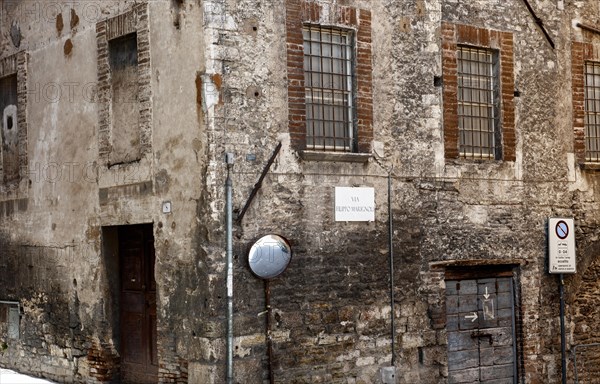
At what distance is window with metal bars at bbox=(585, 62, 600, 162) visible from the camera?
14.2 m

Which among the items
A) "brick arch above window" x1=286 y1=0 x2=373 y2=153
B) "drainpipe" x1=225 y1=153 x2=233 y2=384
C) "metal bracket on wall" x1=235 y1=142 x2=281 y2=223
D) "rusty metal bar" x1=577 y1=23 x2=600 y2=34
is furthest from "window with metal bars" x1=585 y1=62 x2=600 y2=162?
"drainpipe" x1=225 y1=153 x2=233 y2=384

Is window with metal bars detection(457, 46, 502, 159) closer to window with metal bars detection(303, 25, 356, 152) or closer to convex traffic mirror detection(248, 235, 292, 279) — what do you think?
window with metal bars detection(303, 25, 356, 152)

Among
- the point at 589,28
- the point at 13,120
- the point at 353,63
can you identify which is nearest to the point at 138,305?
the point at 353,63

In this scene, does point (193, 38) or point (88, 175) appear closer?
point (193, 38)

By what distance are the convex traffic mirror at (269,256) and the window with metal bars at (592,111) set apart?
5.57 m

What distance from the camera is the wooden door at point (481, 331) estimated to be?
12664mm

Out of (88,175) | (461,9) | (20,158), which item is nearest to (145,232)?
(88,175)

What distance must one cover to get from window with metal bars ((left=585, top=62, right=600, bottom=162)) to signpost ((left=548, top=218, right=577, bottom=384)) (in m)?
1.27

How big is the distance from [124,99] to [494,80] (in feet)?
16.5

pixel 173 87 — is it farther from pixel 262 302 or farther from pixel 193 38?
pixel 262 302

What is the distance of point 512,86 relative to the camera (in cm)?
1322

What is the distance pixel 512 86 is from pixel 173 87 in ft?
16.1

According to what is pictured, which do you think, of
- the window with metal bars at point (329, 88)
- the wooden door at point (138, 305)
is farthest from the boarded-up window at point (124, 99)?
the window with metal bars at point (329, 88)

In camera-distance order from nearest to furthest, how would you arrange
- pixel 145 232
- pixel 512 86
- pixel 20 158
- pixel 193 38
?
1. pixel 193 38
2. pixel 145 232
3. pixel 512 86
4. pixel 20 158
